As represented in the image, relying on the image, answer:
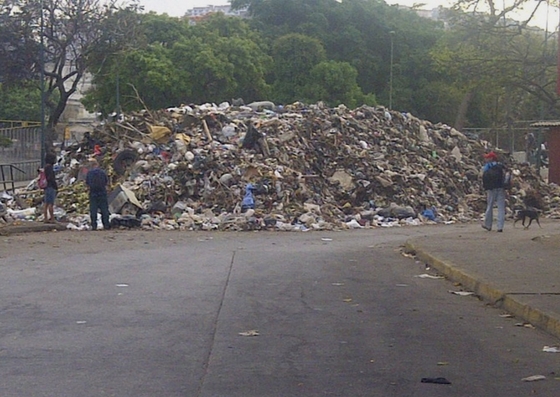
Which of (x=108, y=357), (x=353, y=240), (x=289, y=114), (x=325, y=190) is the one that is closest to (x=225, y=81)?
(x=289, y=114)

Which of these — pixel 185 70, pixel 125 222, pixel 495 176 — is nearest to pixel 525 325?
pixel 495 176

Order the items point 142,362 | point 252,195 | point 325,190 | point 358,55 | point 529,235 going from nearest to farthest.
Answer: point 142,362
point 529,235
point 252,195
point 325,190
point 358,55

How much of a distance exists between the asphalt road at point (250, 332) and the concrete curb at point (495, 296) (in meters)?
0.14

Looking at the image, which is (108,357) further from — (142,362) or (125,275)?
(125,275)

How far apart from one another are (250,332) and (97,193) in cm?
1364

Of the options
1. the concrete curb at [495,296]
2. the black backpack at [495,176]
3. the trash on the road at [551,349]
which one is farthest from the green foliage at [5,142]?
the trash on the road at [551,349]

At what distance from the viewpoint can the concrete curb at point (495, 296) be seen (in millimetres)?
8789

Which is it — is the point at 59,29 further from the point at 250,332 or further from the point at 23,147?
the point at 250,332

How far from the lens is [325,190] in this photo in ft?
84.5

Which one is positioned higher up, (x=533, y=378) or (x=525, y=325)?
(x=533, y=378)

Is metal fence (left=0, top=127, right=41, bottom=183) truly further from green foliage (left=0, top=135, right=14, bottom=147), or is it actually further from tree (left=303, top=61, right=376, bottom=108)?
tree (left=303, top=61, right=376, bottom=108)

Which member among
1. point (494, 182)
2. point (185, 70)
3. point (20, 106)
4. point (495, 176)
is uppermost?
point (185, 70)

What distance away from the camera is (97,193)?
21.2 m

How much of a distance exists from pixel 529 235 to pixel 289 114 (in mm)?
12238
